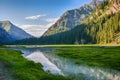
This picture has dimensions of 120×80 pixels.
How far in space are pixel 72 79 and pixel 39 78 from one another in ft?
18.6

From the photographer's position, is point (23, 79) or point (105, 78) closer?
point (23, 79)

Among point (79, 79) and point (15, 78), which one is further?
point (79, 79)

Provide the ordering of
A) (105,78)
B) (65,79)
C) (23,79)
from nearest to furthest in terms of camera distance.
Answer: (23,79) → (65,79) → (105,78)

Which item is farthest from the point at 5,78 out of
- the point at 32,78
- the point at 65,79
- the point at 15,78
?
the point at 65,79

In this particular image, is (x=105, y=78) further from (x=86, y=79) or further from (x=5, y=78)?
(x=5, y=78)

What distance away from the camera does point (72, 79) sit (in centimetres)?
3978

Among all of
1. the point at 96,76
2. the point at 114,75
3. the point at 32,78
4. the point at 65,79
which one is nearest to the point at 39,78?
the point at 32,78

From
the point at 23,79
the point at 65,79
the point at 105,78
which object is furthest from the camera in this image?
the point at 105,78

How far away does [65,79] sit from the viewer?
38.2 meters

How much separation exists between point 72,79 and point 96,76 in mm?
5818

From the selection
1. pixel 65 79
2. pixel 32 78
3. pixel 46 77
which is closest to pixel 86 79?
pixel 65 79

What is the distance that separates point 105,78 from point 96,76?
2209 millimetres

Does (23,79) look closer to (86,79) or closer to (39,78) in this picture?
(39,78)

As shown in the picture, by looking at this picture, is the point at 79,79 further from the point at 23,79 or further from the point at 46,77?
the point at 23,79
